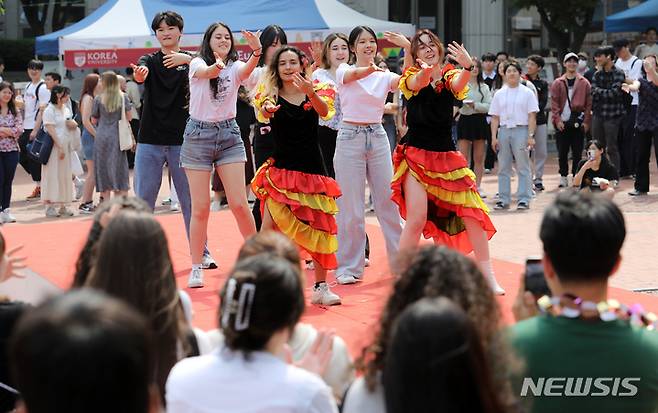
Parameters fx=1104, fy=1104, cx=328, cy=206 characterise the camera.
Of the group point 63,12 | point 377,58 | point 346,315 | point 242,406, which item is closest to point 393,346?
point 242,406

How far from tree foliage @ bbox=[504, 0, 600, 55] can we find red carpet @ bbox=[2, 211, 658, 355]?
14.3 metres

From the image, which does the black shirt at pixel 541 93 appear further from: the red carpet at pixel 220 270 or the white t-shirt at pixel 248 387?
the white t-shirt at pixel 248 387

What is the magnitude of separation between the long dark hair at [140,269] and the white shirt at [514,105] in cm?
1023

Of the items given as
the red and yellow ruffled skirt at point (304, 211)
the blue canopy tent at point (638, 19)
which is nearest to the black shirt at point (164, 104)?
the red and yellow ruffled skirt at point (304, 211)

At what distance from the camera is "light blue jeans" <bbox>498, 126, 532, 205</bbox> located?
12977mm

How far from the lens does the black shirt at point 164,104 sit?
27.8ft

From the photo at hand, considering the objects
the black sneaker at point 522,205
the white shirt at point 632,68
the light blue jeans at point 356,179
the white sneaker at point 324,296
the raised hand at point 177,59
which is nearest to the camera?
the white sneaker at point 324,296

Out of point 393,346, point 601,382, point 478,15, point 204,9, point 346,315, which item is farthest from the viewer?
point 478,15

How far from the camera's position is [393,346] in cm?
226

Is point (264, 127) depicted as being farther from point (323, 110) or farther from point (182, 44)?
point (182, 44)

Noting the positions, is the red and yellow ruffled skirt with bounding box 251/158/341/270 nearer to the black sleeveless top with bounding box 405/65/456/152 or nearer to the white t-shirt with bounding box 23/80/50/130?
the black sleeveless top with bounding box 405/65/456/152

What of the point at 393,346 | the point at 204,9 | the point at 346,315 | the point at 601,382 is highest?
the point at 204,9

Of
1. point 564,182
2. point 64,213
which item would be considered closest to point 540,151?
point 564,182

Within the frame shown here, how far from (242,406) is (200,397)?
0.13m
